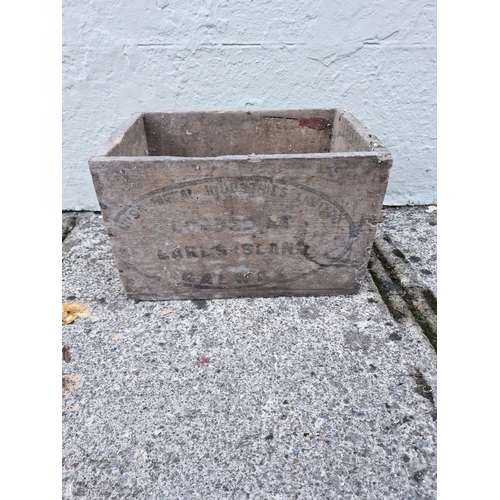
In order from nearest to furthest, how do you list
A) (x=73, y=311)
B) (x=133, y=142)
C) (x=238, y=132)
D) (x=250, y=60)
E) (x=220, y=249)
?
(x=220, y=249)
(x=73, y=311)
(x=133, y=142)
(x=238, y=132)
(x=250, y=60)

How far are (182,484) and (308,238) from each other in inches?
39.0

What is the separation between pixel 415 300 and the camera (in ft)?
5.80

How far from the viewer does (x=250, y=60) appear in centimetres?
221

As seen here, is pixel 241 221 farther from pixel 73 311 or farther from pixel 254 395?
pixel 73 311

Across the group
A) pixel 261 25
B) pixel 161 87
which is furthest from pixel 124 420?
pixel 261 25

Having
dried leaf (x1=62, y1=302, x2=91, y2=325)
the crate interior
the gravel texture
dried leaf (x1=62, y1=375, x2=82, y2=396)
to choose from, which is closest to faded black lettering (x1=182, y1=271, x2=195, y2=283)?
dried leaf (x1=62, y1=302, x2=91, y2=325)

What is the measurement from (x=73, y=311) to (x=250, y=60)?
166 centimetres

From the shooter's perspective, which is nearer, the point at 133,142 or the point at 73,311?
the point at 73,311

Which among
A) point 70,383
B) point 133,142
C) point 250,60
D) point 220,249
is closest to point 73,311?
point 70,383

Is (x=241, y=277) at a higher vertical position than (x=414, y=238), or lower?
higher

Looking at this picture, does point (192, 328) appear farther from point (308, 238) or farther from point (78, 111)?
point (78, 111)

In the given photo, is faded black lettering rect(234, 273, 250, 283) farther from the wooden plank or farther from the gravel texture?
the gravel texture

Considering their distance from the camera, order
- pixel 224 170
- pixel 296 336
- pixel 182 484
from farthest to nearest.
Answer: pixel 296 336 < pixel 224 170 < pixel 182 484

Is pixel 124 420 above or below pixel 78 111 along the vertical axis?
below
